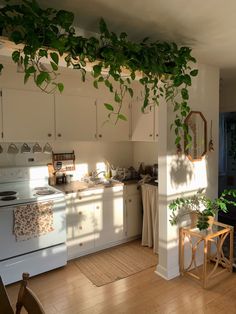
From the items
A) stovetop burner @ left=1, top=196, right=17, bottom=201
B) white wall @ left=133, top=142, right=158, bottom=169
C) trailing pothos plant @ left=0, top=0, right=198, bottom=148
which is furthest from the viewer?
white wall @ left=133, top=142, right=158, bottom=169

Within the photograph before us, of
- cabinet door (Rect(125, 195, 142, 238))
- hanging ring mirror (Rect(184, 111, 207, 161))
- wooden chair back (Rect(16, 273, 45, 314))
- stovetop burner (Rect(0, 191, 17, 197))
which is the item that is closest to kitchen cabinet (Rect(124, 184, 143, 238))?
cabinet door (Rect(125, 195, 142, 238))

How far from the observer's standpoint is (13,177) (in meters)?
3.06

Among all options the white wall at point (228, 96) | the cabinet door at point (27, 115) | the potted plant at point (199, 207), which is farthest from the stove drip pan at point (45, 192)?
the white wall at point (228, 96)

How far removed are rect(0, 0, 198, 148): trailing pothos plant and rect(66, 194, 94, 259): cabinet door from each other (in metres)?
1.36

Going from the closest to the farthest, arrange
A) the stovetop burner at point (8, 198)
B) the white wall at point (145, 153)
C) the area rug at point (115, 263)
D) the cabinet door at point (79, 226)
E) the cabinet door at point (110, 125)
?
1. the stovetop burner at point (8, 198)
2. the area rug at point (115, 263)
3. the cabinet door at point (79, 226)
4. the cabinet door at point (110, 125)
5. the white wall at point (145, 153)

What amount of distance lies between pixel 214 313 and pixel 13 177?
2.48m

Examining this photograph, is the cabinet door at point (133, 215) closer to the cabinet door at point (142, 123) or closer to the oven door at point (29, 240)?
the cabinet door at point (142, 123)

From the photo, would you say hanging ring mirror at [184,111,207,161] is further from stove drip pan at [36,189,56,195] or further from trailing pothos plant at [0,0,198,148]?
stove drip pan at [36,189,56,195]

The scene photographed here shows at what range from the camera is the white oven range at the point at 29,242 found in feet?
8.18

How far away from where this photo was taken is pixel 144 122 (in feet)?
11.1

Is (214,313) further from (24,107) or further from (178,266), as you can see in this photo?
(24,107)

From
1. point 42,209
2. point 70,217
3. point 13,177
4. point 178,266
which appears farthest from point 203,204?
point 13,177

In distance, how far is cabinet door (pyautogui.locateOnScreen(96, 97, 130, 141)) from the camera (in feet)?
11.1

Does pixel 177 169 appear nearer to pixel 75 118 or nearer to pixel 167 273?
pixel 167 273
